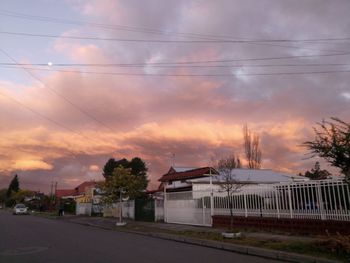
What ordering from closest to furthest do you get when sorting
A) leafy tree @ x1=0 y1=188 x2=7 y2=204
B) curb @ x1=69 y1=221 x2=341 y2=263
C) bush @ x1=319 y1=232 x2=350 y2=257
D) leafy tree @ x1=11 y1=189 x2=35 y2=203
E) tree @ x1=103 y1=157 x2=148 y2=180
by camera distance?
bush @ x1=319 y1=232 x2=350 y2=257, curb @ x1=69 y1=221 x2=341 y2=263, tree @ x1=103 y1=157 x2=148 y2=180, leafy tree @ x1=11 y1=189 x2=35 y2=203, leafy tree @ x1=0 y1=188 x2=7 y2=204

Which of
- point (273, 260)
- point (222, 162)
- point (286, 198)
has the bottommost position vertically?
point (273, 260)

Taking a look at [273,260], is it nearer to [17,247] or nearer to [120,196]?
[17,247]

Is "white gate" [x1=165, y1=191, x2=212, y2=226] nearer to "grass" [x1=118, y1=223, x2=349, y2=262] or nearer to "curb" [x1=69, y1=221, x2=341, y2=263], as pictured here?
"curb" [x1=69, y1=221, x2=341, y2=263]

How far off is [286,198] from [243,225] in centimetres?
351

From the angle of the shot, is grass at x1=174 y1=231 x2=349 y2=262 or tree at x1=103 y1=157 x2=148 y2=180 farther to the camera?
tree at x1=103 y1=157 x2=148 y2=180

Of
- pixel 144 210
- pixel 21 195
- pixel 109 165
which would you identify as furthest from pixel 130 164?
pixel 144 210

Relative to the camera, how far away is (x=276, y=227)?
1919 cm

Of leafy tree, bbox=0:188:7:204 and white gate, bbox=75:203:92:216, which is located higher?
leafy tree, bbox=0:188:7:204

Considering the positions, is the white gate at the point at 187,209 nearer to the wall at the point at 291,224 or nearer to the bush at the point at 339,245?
the wall at the point at 291,224

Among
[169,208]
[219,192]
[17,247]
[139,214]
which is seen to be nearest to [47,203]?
[139,214]

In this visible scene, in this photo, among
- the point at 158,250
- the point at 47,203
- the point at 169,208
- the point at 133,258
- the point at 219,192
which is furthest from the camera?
the point at 47,203

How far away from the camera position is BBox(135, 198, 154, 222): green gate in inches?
1318

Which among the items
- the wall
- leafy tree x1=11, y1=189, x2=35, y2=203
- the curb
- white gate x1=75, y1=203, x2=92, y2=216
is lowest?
the curb

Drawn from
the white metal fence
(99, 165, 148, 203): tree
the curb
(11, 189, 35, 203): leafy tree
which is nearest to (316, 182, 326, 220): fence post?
the white metal fence
